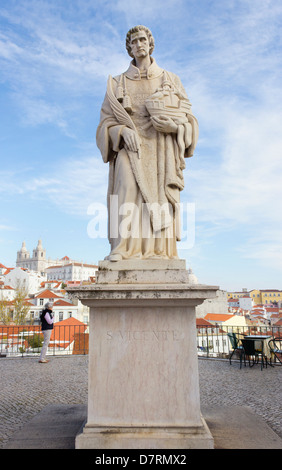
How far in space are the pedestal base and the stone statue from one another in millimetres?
1798

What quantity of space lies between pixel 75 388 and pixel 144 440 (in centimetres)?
408

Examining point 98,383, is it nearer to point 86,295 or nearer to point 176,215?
point 86,295

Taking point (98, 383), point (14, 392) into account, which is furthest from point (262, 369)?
point (98, 383)

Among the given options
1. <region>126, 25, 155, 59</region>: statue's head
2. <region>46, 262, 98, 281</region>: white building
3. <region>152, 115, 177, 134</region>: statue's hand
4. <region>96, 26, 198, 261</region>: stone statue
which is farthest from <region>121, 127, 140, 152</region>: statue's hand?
<region>46, 262, 98, 281</region>: white building

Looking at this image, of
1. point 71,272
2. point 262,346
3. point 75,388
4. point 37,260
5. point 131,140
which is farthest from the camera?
point 37,260

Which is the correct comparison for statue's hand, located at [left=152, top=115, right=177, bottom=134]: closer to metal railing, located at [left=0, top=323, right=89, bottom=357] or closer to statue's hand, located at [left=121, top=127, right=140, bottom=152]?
statue's hand, located at [left=121, top=127, right=140, bottom=152]

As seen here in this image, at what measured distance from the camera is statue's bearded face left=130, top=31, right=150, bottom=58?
436cm

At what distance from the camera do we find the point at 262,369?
A: 29.5 ft

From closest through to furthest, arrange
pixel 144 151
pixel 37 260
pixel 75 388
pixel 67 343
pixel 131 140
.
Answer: pixel 131 140 < pixel 144 151 < pixel 75 388 < pixel 67 343 < pixel 37 260

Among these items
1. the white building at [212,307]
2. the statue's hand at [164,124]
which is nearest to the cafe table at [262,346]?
the statue's hand at [164,124]

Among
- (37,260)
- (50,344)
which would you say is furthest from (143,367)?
(37,260)

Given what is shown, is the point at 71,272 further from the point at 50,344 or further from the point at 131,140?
the point at 131,140

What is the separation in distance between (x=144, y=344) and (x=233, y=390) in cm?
425

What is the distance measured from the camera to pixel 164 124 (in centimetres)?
400
